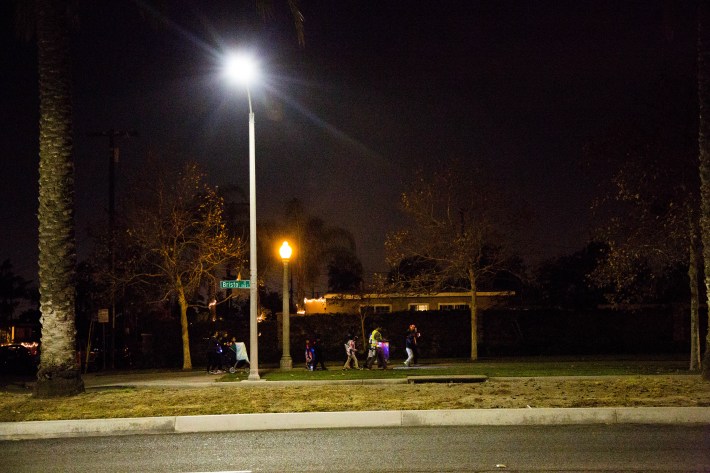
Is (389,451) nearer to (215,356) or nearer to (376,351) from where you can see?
(376,351)

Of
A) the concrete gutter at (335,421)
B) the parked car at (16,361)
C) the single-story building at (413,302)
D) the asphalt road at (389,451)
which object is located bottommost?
the parked car at (16,361)

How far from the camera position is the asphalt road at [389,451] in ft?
28.0

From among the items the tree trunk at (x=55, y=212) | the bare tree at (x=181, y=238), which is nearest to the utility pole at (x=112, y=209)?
the bare tree at (x=181, y=238)

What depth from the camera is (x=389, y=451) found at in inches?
370

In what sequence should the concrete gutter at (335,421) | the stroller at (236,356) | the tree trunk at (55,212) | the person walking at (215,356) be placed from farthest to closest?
the person walking at (215,356), the stroller at (236,356), the tree trunk at (55,212), the concrete gutter at (335,421)

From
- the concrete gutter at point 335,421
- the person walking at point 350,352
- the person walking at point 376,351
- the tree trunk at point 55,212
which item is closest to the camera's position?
the concrete gutter at point 335,421

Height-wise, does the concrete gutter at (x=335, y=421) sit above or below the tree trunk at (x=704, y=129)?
below

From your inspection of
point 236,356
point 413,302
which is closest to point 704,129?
point 236,356

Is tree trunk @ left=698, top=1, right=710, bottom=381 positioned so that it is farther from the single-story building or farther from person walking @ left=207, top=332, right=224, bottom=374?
the single-story building

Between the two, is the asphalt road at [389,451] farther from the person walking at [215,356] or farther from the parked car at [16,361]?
the parked car at [16,361]

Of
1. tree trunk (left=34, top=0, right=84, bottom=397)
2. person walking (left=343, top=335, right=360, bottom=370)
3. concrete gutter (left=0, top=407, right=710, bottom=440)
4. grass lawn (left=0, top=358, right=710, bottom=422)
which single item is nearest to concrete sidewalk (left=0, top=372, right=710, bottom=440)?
concrete gutter (left=0, top=407, right=710, bottom=440)

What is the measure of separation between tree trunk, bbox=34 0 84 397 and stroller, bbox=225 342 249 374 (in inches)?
451

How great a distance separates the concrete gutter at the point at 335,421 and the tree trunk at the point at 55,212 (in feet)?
10.8

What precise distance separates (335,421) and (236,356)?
52.7ft
